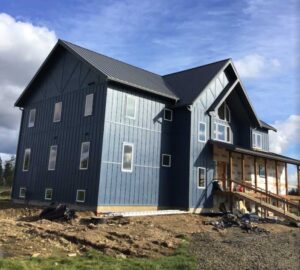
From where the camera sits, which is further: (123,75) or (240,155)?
(240,155)

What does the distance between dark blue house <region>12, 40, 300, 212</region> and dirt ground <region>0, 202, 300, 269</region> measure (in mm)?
4104

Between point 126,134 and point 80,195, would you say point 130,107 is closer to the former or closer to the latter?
point 126,134

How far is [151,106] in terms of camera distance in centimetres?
2066

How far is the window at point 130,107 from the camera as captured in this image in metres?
19.5

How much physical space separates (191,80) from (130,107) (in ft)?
20.3

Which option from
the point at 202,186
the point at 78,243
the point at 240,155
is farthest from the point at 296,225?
the point at 78,243

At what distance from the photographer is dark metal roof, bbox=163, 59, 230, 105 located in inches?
864

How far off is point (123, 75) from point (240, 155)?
9.32 m

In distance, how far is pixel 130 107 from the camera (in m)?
19.6

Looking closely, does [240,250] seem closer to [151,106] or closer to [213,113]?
[151,106]

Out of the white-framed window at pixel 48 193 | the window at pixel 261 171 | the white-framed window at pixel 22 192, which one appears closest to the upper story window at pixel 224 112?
the window at pixel 261 171

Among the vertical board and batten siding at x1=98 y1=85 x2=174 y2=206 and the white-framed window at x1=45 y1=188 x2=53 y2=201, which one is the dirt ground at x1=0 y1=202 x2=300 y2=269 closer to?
the vertical board and batten siding at x1=98 y1=85 x2=174 y2=206

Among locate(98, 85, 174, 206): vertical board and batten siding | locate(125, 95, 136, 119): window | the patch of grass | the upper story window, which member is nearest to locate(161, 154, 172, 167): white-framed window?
locate(98, 85, 174, 206): vertical board and batten siding

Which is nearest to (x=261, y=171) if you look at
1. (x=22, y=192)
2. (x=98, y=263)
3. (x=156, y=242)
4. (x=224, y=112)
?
(x=224, y=112)
